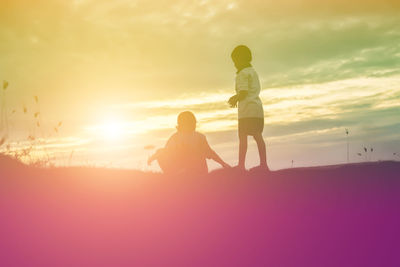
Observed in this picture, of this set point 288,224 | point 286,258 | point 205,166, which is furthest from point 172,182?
point 286,258

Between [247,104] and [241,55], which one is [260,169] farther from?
[241,55]

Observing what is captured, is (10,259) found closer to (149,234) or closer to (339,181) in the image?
(149,234)

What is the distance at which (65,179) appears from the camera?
8312 millimetres

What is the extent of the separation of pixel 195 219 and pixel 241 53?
161 inches

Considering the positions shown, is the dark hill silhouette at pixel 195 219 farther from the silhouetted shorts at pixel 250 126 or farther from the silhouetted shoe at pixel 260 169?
the silhouetted shorts at pixel 250 126

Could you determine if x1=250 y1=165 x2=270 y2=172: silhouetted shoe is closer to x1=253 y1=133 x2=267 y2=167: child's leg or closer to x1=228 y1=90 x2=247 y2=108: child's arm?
x1=253 y1=133 x2=267 y2=167: child's leg

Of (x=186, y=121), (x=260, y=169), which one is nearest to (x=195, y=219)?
(x=260, y=169)

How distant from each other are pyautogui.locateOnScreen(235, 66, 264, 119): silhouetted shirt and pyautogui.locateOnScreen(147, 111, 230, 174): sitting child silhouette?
99cm

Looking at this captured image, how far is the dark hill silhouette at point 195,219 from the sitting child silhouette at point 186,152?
0.73 m

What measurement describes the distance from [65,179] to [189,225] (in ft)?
8.80

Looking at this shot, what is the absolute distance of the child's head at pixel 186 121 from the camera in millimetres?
9859

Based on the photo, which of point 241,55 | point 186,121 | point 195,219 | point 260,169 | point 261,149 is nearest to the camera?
Result: point 195,219

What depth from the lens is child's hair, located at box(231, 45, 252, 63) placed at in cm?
976

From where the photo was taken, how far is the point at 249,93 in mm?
9602
